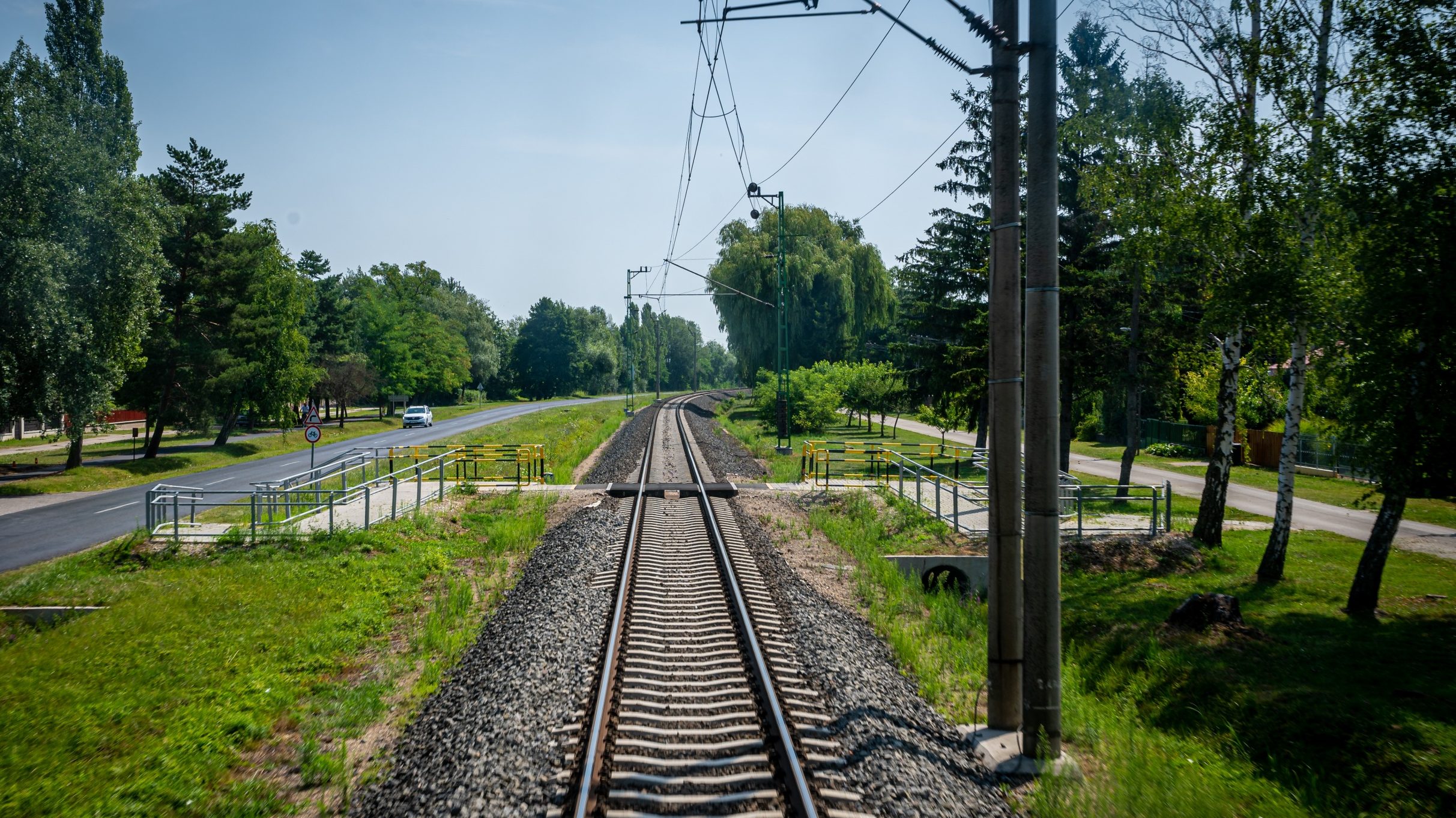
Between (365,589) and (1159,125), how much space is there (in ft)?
51.2

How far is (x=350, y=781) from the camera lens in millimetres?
5922

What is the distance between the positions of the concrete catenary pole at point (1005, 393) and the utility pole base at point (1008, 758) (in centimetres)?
15

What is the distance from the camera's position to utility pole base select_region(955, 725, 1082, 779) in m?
5.96

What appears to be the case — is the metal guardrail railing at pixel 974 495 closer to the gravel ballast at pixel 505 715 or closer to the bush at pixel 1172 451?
the gravel ballast at pixel 505 715

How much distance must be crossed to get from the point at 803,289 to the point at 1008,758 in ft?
163

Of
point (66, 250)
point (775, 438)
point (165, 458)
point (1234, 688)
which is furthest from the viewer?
point (775, 438)

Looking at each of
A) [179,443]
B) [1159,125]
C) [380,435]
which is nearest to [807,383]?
[380,435]

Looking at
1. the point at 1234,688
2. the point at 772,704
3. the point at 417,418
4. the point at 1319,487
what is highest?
the point at 417,418

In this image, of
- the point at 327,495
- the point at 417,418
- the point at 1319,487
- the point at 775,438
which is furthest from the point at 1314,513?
the point at 417,418

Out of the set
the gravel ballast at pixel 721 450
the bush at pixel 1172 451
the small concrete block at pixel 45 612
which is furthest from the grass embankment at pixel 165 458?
the bush at pixel 1172 451

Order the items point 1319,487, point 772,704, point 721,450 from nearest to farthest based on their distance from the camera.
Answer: point 772,704
point 1319,487
point 721,450

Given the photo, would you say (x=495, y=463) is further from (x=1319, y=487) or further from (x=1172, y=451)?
(x=1172, y=451)

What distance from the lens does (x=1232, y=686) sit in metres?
9.37

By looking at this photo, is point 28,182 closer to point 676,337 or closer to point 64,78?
point 64,78
